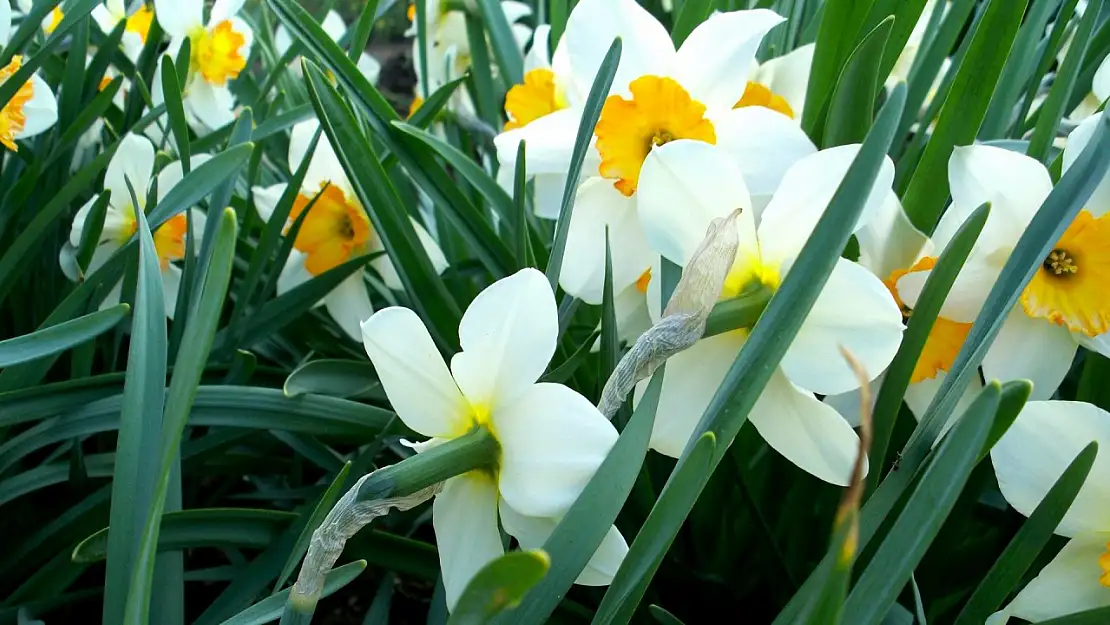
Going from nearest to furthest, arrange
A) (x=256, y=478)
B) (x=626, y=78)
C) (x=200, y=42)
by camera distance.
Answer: (x=626, y=78), (x=256, y=478), (x=200, y=42)

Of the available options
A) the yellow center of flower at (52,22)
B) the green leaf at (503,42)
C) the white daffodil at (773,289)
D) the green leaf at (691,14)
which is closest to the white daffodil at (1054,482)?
the white daffodil at (773,289)

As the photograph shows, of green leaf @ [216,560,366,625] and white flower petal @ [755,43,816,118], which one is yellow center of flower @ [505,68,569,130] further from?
green leaf @ [216,560,366,625]

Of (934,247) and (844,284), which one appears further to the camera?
(934,247)

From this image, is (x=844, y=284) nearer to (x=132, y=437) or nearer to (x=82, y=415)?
(x=132, y=437)

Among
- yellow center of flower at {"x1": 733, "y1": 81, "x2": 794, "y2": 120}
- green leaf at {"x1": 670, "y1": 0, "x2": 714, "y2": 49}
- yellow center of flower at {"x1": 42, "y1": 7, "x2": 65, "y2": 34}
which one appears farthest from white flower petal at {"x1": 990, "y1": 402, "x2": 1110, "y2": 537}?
yellow center of flower at {"x1": 42, "y1": 7, "x2": 65, "y2": 34}

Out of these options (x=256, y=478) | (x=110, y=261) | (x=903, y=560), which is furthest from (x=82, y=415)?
(x=903, y=560)

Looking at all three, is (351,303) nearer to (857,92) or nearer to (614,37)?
(614,37)

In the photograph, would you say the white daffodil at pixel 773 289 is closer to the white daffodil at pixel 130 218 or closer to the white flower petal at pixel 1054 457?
the white flower petal at pixel 1054 457
